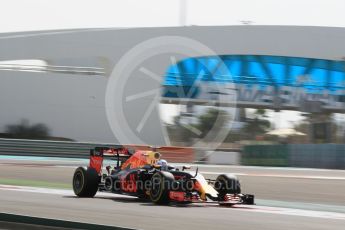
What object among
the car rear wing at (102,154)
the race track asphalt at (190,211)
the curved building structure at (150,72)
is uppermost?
the curved building structure at (150,72)

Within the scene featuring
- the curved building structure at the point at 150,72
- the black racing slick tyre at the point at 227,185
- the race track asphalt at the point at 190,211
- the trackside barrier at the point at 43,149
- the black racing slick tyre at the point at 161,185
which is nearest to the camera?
the race track asphalt at the point at 190,211

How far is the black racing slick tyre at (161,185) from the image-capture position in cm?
1164

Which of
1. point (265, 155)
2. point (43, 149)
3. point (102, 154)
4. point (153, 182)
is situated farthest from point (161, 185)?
point (265, 155)

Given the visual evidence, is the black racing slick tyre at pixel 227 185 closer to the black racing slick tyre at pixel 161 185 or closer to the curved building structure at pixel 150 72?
the black racing slick tyre at pixel 161 185

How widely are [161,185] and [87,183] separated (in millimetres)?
2018

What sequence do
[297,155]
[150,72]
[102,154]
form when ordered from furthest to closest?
[150,72]
[297,155]
[102,154]

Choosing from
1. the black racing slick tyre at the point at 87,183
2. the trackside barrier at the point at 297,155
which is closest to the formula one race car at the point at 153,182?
the black racing slick tyre at the point at 87,183

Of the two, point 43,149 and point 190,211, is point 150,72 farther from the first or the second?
point 190,211

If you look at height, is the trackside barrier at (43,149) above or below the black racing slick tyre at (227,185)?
above

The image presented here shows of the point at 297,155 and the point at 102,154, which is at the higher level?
the point at 297,155

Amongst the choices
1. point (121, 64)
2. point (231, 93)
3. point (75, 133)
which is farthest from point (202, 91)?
point (75, 133)

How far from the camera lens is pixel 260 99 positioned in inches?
1721

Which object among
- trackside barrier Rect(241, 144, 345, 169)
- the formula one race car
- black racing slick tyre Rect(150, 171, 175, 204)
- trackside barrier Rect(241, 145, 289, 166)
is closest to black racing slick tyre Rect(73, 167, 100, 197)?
the formula one race car

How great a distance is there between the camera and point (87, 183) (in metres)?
13.1
